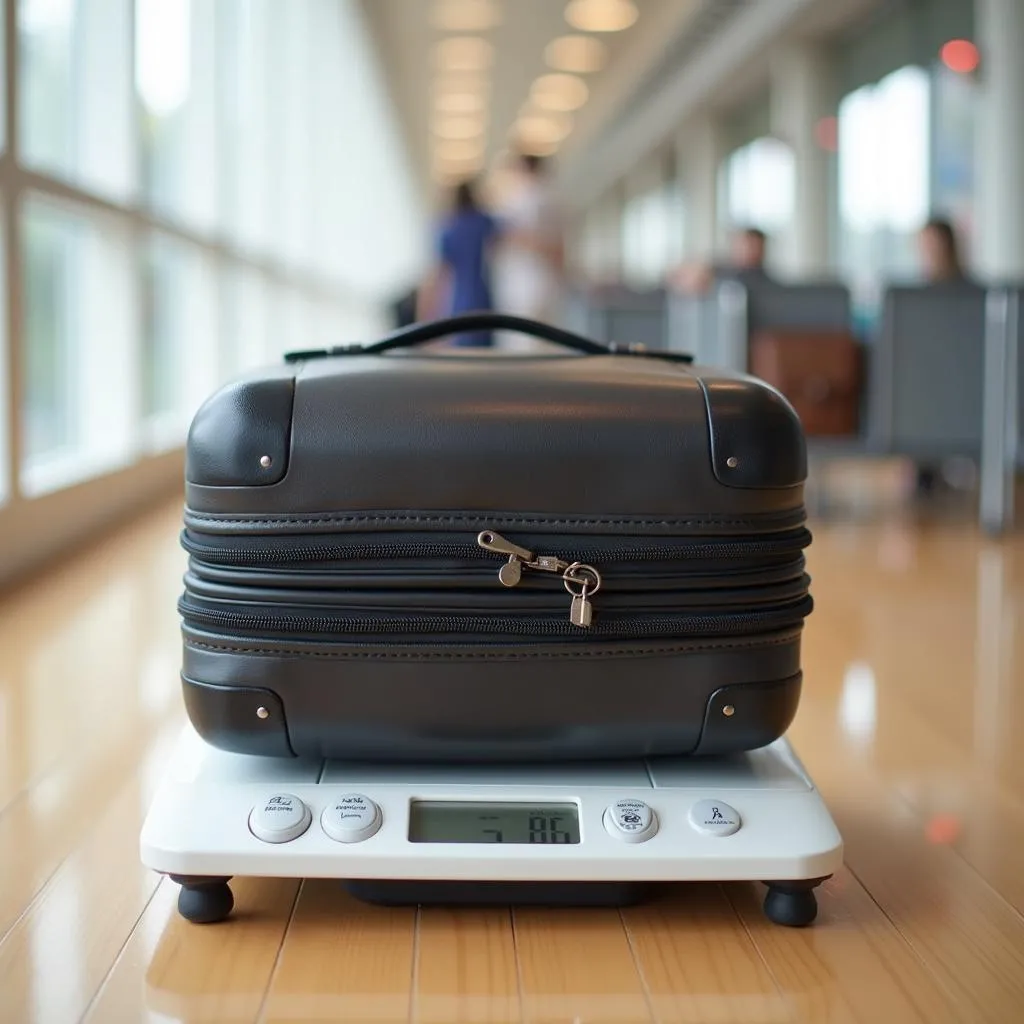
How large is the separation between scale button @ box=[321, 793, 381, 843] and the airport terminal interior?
42mm

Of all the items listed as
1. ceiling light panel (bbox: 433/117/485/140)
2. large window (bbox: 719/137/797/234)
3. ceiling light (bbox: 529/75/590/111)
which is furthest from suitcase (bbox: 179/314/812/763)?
ceiling light panel (bbox: 433/117/485/140)

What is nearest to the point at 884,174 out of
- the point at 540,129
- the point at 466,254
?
the point at 466,254

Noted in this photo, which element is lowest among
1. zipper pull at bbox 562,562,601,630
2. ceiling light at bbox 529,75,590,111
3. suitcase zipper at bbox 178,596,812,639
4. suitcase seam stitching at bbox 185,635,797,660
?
suitcase seam stitching at bbox 185,635,797,660

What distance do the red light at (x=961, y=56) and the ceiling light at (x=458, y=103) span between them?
1015 cm

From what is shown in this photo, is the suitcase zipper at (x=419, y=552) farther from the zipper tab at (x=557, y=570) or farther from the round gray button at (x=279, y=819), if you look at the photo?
the round gray button at (x=279, y=819)

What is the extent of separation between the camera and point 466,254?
6.25m

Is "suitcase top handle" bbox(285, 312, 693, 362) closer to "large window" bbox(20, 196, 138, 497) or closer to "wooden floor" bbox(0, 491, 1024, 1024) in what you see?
"wooden floor" bbox(0, 491, 1024, 1024)

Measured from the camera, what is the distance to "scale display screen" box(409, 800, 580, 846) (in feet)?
3.85

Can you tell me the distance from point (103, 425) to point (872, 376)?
2.94 m

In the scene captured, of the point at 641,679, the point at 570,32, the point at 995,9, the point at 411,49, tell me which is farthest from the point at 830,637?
the point at 411,49

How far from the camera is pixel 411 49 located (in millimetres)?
14750

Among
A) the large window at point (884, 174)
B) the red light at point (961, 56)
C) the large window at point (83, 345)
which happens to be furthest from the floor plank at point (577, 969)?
the large window at point (884, 174)

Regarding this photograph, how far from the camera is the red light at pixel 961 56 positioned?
8.46 meters

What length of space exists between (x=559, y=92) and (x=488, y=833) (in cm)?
1769
